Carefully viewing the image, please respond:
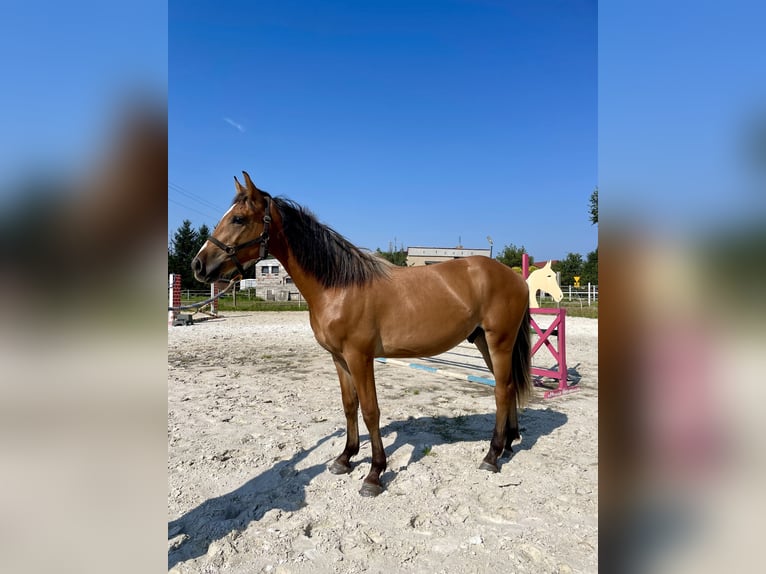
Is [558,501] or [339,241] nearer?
[558,501]

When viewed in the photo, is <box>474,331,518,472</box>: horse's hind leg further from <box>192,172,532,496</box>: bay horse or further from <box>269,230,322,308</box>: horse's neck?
<box>269,230,322,308</box>: horse's neck

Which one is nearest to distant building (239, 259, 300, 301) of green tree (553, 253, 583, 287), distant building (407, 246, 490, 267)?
distant building (407, 246, 490, 267)

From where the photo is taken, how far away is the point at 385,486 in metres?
3.18

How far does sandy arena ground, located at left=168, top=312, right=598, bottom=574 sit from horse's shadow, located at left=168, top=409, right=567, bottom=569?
1cm

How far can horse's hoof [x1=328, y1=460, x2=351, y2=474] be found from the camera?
11.2ft

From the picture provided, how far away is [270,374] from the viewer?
7.04m

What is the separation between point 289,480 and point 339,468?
16.9 inches

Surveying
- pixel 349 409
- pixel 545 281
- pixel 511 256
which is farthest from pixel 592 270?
pixel 349 409
